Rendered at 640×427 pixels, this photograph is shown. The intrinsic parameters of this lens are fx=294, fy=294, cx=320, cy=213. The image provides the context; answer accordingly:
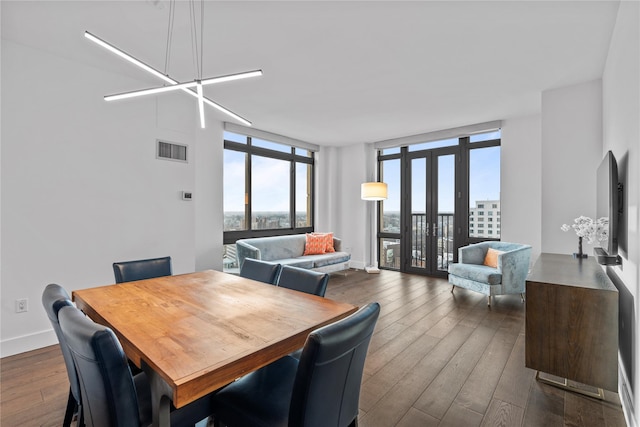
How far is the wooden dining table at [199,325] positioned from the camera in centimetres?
103

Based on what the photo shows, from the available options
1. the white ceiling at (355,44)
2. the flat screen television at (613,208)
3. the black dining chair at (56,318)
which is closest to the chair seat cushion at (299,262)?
the white ceiling at (355,44)

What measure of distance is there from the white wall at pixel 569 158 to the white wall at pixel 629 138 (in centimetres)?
91

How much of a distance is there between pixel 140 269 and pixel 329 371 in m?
2.17

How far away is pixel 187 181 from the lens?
12.6ft

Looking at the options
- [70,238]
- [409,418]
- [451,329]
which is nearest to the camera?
[409,418]

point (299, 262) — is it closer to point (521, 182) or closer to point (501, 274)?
point (501, 274)

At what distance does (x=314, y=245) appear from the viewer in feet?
18.7

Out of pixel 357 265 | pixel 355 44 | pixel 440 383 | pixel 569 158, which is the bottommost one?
pixel 440 383

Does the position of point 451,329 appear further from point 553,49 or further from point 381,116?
point 381,116

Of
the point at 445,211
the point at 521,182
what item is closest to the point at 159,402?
the point at 521,182

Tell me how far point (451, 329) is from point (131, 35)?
4.11 metres

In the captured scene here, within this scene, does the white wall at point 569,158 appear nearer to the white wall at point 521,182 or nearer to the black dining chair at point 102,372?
the white wall at point 521,182

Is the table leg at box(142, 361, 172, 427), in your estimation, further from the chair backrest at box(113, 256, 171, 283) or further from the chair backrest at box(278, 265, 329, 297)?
the chair backrest at box(113, 256, 171, 283)

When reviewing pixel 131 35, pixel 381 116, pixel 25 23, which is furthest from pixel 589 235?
pixel 25 23
